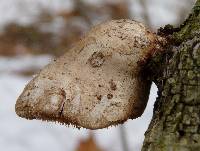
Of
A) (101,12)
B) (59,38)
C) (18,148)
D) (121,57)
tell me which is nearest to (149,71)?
(121,57)

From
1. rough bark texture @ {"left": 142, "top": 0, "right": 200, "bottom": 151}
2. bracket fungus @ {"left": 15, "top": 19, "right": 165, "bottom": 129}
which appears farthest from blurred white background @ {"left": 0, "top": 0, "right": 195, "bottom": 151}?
rough bark texture @ {"left": 142, "top": 0, "right": 200, "bottom": 151}

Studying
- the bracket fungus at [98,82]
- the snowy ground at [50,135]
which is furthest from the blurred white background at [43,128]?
the bracket fungus at [98,82]

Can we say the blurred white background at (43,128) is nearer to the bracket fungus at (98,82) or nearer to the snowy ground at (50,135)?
the snowy ground at (50,135)

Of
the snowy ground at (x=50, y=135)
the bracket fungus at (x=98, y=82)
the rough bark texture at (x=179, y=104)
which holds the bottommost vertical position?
the rough bark texture at (x=179, y=104)

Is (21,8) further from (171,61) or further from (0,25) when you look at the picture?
(171,61)

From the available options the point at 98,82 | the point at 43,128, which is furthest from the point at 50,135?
the point at 98,82

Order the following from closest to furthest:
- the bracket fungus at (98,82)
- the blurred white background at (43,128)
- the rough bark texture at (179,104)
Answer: the rough bark texture at (179,104) < the bracket fungus at (98,82) < the blurred white background at (43,128)

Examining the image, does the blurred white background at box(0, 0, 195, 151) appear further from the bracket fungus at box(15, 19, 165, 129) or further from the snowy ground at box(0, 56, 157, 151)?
the bracket fungus at box(15, 19, 165, 129)
